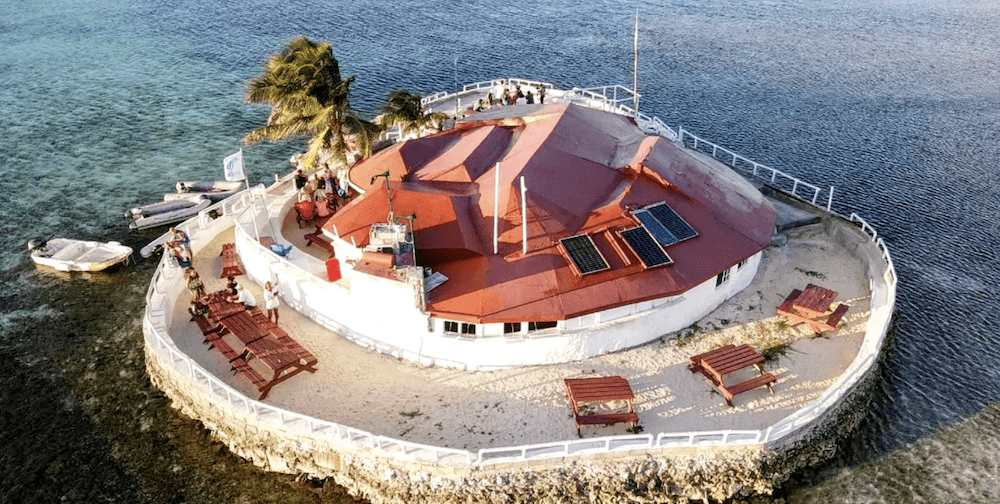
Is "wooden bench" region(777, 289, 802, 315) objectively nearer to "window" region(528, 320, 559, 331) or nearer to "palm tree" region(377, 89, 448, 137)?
"window" region(528, 320, 559, 331)

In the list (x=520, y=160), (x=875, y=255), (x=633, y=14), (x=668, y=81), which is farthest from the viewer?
(x=633, y=14)

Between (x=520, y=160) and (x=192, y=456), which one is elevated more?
(x=520, y=160)

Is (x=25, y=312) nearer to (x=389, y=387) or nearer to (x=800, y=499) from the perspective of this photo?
(x=389, y=387)

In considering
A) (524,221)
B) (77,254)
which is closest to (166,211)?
(77,254)

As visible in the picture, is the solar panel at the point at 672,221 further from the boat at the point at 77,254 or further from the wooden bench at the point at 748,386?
the boat at the point at 77,254

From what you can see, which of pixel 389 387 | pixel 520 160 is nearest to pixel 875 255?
pixel 520 160

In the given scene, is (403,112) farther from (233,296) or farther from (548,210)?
(233,296)

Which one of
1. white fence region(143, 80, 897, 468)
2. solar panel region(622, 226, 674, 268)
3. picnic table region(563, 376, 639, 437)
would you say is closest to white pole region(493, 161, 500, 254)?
solar panel region(622, 226, 674, 268)
